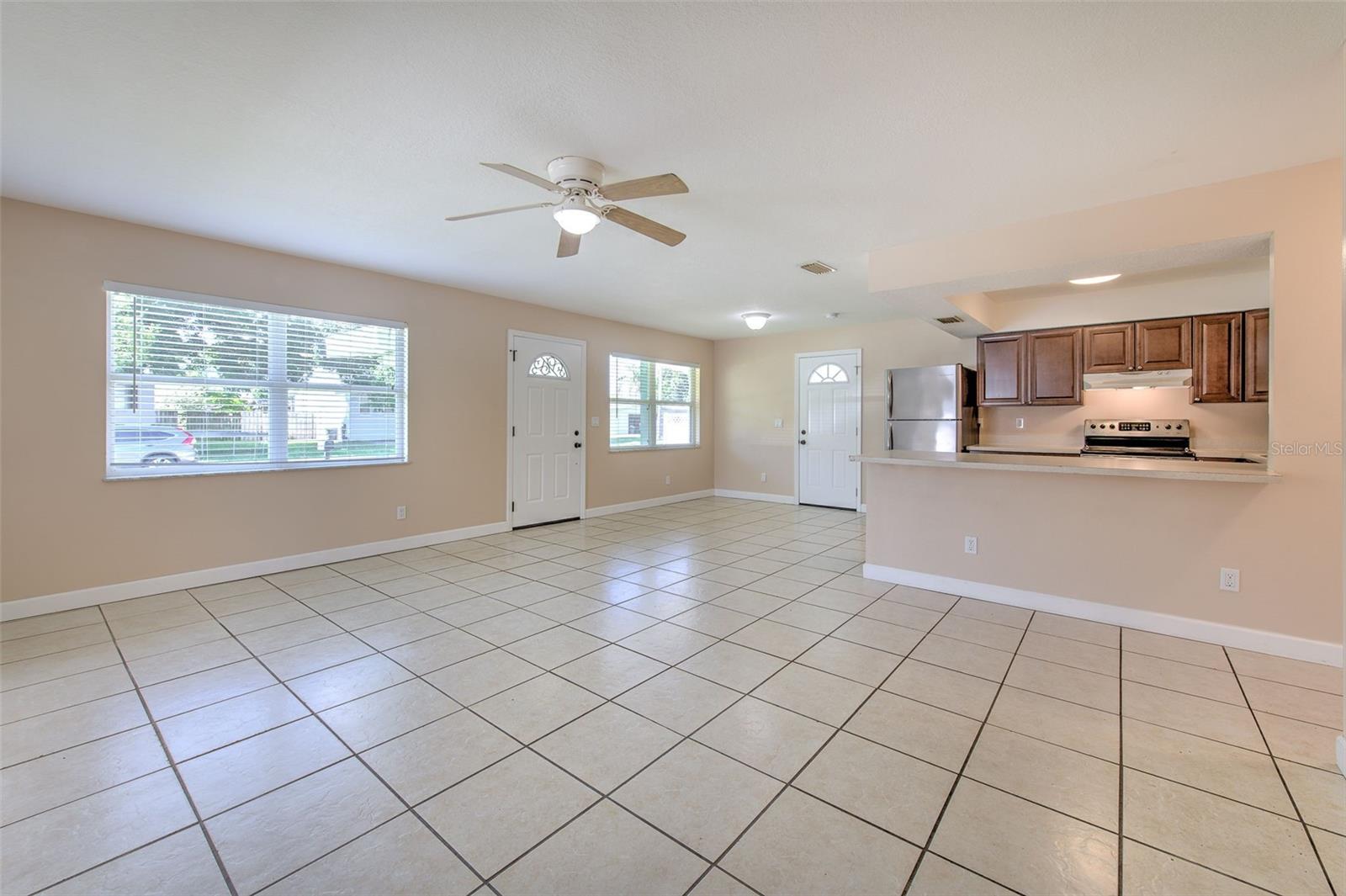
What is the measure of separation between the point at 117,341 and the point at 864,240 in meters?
4.89

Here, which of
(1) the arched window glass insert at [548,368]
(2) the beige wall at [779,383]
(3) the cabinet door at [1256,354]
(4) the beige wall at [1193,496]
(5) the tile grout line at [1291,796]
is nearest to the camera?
(5) the tile grout line at [1291,796]

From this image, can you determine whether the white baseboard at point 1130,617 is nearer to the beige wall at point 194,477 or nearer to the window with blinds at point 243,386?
the beige wall at point 194,477

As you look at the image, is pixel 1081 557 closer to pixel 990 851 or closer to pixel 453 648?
pixel 990 851

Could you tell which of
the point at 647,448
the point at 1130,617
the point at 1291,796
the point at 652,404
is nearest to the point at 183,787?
the point at 1291,796

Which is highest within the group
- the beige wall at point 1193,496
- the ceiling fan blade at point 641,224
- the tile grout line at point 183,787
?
the ceiling fan blade at point 641,224

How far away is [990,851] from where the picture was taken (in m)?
1.51

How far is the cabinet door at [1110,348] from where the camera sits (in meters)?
4.68

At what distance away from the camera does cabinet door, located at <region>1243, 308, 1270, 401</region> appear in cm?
412

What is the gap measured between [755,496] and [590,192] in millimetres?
5943

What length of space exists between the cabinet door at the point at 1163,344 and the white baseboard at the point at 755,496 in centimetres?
405

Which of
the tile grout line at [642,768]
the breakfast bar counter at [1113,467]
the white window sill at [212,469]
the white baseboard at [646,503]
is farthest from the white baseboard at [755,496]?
the tile grout line at [642,768]

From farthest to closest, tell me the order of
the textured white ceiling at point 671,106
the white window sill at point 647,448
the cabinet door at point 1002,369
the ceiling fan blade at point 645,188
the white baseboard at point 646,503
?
the white window sill at point 647,448, the white baseboard at point 646,503, the cabinet door at point 1002,369, the ceiling fan blade at point 645,188, the textured white ceiling at point 671,106

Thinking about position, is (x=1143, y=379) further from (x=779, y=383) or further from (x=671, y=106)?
(x=671, y=106)

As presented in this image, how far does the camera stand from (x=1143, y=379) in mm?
4609
